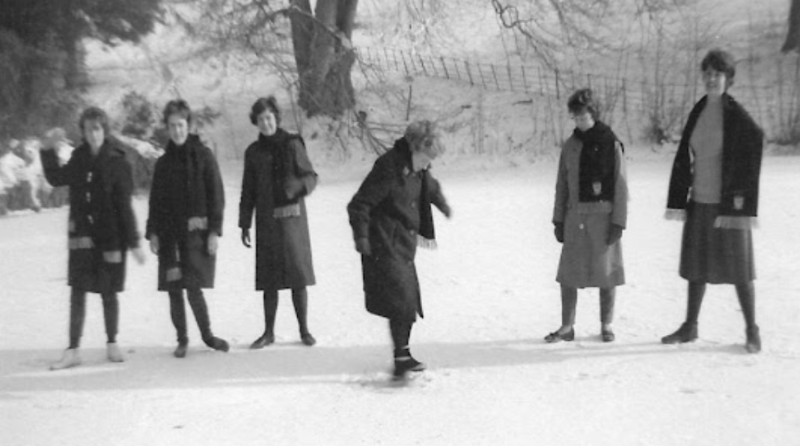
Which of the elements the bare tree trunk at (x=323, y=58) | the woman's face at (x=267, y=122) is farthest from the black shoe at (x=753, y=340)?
the bare tree trunk at (x=323, y=58)

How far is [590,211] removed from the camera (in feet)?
22.9

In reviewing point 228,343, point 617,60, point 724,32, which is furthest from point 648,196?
point 724,32

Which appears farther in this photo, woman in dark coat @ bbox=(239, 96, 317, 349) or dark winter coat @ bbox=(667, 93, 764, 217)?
woman in dark coat @ bbox=(239, 96, 317, 349)

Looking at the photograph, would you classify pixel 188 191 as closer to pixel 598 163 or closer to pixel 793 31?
pixel 598 163

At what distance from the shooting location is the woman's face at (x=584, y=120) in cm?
685

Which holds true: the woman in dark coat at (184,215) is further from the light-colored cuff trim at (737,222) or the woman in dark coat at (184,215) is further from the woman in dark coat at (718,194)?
the light-colored cuff trim at (737,222)

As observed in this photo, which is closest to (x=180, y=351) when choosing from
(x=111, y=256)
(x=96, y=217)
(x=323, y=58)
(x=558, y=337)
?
(x=111, y=256)

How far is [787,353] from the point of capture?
655 centimetres

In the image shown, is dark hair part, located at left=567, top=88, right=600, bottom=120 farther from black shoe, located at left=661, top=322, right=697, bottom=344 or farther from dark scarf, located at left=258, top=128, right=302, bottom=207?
dark scarf, located at left=258, top=128, right=302, bottom=207

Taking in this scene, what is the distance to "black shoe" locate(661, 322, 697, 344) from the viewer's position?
691 centimetres

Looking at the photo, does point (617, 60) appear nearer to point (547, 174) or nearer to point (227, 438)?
point (547, 174)

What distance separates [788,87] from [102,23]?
14.9 m

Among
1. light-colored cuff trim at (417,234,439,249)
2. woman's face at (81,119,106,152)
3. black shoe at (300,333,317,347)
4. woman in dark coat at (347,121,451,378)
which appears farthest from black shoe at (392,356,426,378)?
woman's face at (81,119,106,152)

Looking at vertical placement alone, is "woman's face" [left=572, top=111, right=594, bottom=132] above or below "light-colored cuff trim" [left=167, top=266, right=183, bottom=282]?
above
